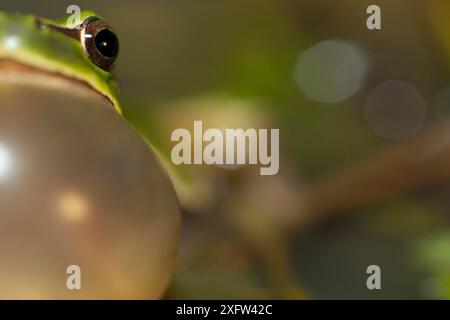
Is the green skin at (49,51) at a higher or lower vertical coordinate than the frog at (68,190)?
higher

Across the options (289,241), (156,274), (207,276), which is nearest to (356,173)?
(289,241)

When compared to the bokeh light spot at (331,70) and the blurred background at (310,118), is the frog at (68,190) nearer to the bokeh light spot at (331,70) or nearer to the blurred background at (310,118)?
the blurred background at (310,118)

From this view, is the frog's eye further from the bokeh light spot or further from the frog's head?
the bokeh light spot

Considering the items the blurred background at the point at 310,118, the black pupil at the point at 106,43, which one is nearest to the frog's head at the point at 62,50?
the black pupil at the point at 106,43

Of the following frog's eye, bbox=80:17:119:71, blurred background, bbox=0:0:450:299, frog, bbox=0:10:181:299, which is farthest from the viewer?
blurred background, bbox=0:0:450:299

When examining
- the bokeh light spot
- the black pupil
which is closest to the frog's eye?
the black pupil

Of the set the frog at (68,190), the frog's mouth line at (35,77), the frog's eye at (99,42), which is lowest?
the frog at (68,190)

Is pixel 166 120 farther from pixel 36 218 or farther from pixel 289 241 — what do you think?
pixel 36 218

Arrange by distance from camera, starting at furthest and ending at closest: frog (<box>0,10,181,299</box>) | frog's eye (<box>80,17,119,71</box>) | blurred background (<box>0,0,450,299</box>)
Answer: blurred background (<box>0,0,450,299</box>), frog's eye (<box>80,17,119,71</box>), frog (<box>0,10,181,299</box>)
